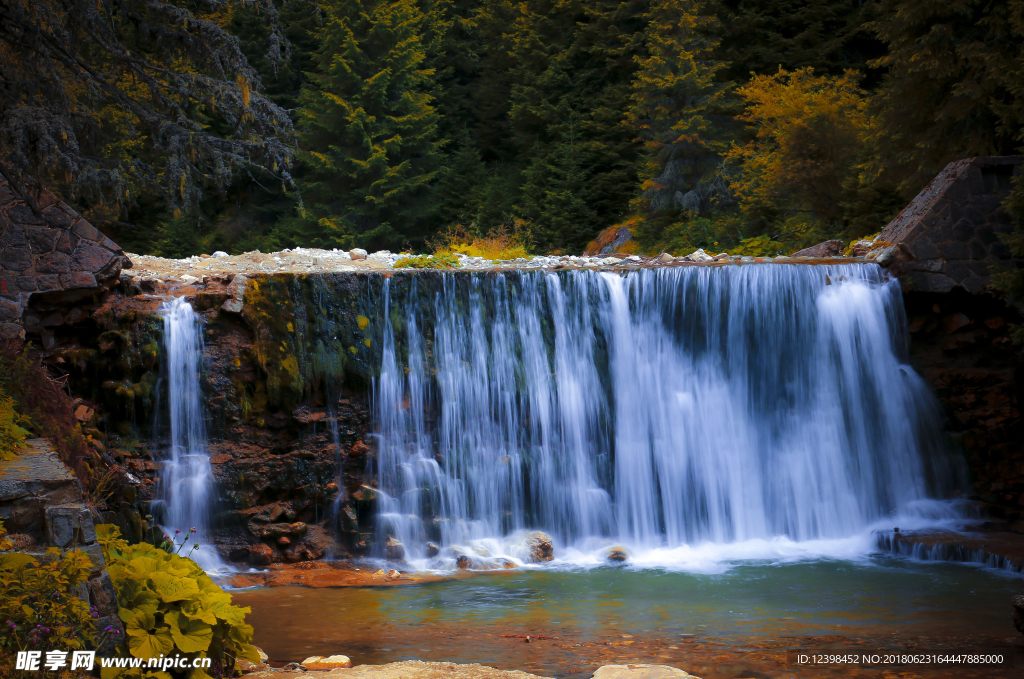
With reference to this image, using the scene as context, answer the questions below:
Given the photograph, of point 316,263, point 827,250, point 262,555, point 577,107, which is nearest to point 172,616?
point 262,555

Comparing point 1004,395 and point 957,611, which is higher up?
point 1004,395

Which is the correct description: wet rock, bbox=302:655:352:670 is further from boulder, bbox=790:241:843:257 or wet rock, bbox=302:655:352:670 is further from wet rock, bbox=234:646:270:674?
boulder, bbox=790:241:843:257

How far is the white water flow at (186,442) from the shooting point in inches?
339

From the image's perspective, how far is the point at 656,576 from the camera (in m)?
7.99

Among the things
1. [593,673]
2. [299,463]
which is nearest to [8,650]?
[593,673]

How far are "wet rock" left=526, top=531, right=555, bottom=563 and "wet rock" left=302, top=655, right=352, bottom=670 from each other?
12.2ft

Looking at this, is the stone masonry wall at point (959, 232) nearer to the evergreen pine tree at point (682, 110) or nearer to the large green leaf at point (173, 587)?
the evergreen pine tree at point (682, 110)

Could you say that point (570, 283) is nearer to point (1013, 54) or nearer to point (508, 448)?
point (508, 448)

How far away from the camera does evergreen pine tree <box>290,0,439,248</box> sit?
79.3 feet

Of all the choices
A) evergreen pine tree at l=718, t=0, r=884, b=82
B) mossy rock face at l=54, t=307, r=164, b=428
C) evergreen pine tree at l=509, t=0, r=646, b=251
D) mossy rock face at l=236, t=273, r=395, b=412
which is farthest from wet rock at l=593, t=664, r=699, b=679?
evergreen pine tree at l=509, t=0, r=646, b=251

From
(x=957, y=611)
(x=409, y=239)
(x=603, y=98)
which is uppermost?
(x=603, y=98)

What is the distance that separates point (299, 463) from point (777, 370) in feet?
20.1

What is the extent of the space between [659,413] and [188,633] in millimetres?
6790

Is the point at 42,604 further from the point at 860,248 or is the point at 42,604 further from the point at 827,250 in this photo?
the point at 827,250
